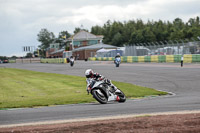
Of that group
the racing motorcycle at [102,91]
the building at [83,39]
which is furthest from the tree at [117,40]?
the racing motorcycle at [102,91]

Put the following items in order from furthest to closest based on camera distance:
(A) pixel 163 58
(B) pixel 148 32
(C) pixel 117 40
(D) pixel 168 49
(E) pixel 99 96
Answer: (C) pixel 117 40, (B) pixel 148 32, (A) pixel 163 58, (D) pixel 168 49, (E) pixel 99 96

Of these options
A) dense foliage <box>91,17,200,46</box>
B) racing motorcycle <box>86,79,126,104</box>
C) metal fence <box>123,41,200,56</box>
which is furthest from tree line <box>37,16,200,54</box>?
racing motorcycle <box>86,79,126,104</box>

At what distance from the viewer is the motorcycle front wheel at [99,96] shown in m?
11.9

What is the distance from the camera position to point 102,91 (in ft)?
39.6

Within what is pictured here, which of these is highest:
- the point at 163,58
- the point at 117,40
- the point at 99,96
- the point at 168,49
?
the point at 117,40

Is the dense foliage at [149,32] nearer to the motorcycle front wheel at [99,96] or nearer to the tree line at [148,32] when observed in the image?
the tree line at [148,32]

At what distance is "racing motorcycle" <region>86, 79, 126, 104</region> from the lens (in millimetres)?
11953

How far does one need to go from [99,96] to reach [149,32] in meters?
111

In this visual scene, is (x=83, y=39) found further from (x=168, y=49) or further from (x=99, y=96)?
(x=99, y=96)

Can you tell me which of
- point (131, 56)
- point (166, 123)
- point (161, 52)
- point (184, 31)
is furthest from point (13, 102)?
point (184, 31)

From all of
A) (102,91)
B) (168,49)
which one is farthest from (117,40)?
(102,91)

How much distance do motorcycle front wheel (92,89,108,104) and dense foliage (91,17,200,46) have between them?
82246 mm

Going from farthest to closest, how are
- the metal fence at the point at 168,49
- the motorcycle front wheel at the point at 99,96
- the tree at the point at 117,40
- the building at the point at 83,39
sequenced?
1. the tree at the point at 117,40
2. the building at the point at 83,39
3. the metal fence at the point at 168,49
4. the motorcycle front wheel at the point at 99,96

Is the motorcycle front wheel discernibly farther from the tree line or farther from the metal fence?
the tree line
